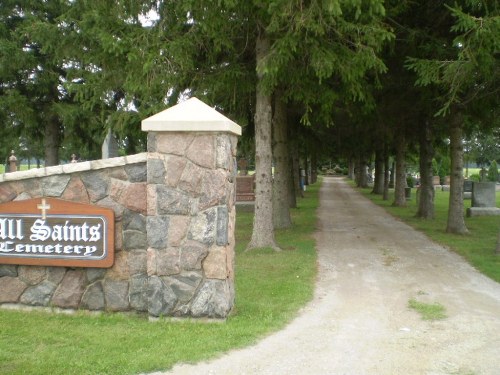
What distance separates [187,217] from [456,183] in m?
10.7

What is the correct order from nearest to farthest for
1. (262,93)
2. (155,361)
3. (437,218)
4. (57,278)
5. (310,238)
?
(155,361), (57,278), (262,93), (310,238), (437,218)

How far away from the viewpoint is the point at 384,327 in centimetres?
583

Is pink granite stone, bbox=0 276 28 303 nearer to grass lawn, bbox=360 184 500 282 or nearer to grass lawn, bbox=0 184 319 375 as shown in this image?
grass lawn, bbox=0 184 319 375

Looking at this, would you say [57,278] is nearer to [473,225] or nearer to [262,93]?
[262,93]

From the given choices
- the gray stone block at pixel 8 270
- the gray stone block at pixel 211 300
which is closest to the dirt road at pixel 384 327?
the gray stone block at pixel 211 300

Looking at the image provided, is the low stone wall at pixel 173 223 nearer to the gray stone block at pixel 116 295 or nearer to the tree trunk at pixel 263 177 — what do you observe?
the gray stone block at pixel 116 295

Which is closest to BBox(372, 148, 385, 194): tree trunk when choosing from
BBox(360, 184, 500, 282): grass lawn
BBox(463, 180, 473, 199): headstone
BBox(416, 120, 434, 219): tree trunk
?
BBox(463, 180, 473, 199): headstone

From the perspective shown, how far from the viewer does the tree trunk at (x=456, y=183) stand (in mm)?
14477

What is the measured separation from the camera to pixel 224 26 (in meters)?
10.3

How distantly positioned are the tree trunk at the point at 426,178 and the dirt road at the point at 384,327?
7.99 metres

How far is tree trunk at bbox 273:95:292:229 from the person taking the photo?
14.9m

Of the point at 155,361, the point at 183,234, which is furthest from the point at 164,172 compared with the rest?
the point at 155,361

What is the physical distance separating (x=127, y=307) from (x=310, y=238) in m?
7.88

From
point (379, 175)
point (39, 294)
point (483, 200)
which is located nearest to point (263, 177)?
point (39, 294)
